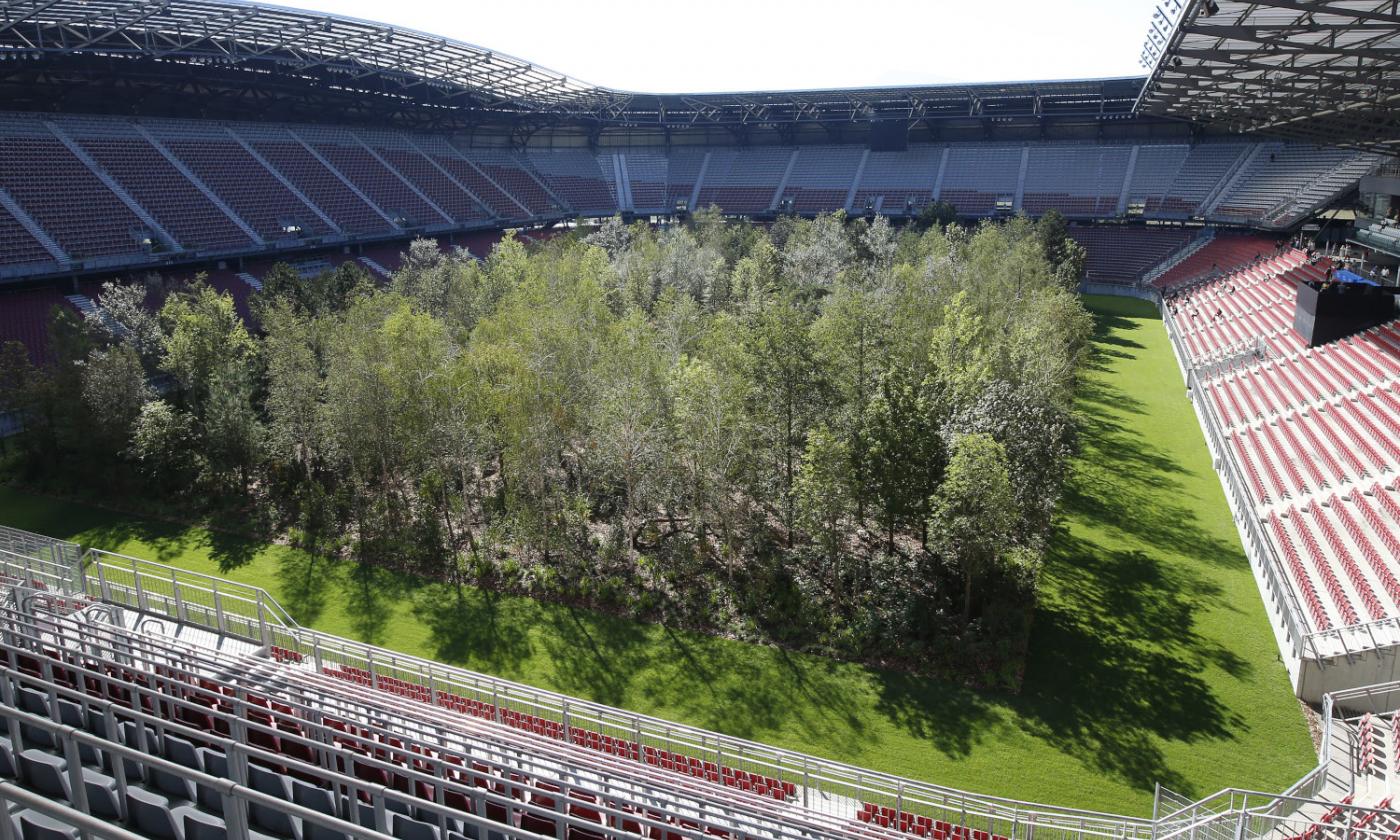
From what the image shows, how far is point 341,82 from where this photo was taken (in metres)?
60.2

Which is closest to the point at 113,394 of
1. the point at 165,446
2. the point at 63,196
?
the point at 165,446

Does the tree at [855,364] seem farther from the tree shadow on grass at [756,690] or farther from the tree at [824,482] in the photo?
the tree shadow on grass at [756,690]

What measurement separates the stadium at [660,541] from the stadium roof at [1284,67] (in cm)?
22

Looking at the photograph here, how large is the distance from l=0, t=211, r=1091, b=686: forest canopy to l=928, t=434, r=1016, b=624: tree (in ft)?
0.21

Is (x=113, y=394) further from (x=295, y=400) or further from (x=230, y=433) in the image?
(x=295, y=400)

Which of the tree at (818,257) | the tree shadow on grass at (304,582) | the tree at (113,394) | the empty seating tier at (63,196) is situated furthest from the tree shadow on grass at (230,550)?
the tree at (818,257)

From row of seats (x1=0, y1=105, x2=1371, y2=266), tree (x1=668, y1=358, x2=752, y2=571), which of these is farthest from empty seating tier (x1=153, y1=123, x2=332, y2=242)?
tree (x1=668, y1=358, x2=752, y2=571)

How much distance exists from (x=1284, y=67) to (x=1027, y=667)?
22303 millimetres

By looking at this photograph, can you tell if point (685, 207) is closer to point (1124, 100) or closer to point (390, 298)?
point (1124, 100)

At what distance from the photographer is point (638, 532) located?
25047 mm

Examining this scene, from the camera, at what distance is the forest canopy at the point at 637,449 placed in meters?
19.8

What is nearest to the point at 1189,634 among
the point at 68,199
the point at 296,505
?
the point at 296,505

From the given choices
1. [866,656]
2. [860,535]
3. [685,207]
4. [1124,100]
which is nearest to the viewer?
[866,656]

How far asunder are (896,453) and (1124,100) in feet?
209
